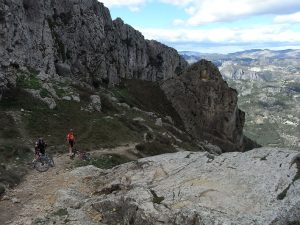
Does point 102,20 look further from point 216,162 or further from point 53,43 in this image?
point 216,162

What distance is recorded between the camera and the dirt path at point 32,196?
25.9m

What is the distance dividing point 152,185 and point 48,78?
167 ft

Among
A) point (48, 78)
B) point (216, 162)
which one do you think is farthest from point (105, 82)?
point (216, 162)

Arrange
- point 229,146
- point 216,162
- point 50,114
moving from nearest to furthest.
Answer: point 216,162, point 50,114, point 229,146

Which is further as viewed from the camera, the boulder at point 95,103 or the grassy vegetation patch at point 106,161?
the boulder at point 95,103

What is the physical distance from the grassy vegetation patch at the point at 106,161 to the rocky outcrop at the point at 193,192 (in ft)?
23.3

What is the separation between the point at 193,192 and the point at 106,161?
20.2 m

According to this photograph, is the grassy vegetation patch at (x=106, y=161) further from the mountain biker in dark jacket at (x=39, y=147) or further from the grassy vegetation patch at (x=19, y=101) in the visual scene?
the grassy vegetation patch at (x=19, y=101)

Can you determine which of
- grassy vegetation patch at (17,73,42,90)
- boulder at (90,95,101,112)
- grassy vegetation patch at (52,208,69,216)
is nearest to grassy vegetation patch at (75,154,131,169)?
grassy vegetation patch at (52,208,69,216)

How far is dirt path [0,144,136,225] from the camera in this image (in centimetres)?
2589

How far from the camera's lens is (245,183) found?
85.7 ft

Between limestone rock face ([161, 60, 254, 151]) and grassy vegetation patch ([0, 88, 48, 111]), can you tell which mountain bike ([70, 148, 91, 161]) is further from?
limestone rock face ([161, 60, 254, 151])

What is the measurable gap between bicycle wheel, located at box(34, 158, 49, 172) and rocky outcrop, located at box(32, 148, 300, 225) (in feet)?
15.0

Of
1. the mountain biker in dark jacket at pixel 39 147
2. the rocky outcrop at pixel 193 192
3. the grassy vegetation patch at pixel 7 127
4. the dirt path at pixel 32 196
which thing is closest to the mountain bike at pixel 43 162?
the mountain biker in dark jacket at pixel 39 147
